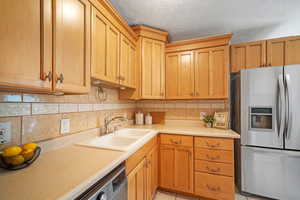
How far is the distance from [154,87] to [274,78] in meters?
1.58

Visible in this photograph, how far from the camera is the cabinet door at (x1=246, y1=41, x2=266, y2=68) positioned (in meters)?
1.95

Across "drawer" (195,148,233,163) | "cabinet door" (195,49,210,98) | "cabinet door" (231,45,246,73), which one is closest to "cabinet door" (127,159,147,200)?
"drawer" (195,148,233,163)

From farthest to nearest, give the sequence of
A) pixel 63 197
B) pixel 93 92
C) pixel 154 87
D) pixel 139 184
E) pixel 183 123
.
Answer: pixel 183 123
pixel 154 87
pixel 93 92
pixel 139 184
pixel 63 197

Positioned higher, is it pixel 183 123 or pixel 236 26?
pixel 236 26

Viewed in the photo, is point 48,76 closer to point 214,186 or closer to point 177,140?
point 177,140

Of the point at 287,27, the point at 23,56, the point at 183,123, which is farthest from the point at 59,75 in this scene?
the point at 287,27

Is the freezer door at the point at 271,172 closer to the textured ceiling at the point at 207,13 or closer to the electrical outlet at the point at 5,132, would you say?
the textured ceiling at the point at 207,13

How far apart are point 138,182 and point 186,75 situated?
1616mm

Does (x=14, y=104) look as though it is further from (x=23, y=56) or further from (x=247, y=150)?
(x=247, y=150)

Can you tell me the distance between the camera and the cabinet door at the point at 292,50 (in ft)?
6.03

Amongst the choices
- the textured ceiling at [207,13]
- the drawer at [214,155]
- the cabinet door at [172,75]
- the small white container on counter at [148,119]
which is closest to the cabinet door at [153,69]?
the cabinet door at [172,75]

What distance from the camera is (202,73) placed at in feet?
6.70

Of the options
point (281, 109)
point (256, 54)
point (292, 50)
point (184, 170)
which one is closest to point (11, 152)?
point (184, 170)

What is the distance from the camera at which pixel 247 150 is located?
180 centimetres
